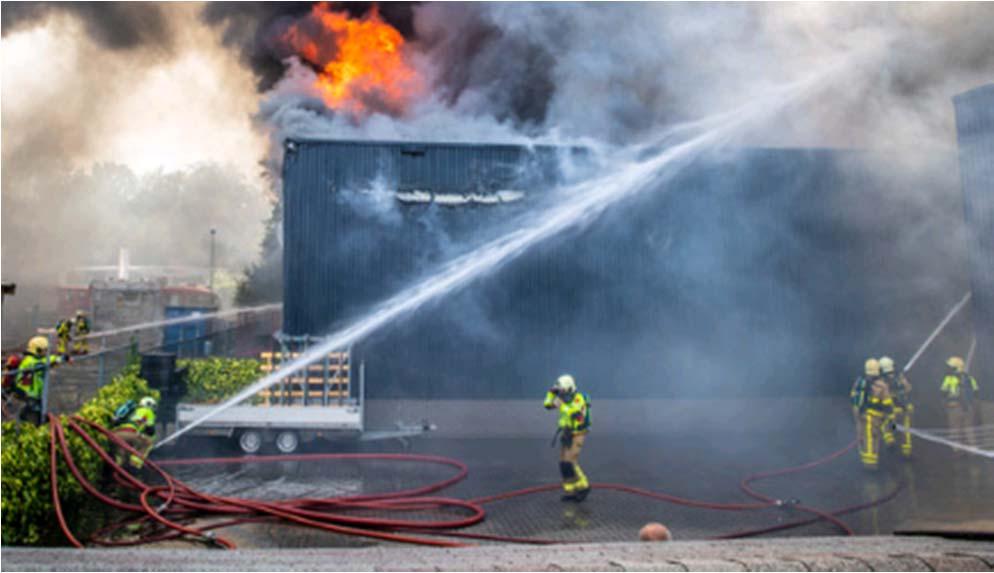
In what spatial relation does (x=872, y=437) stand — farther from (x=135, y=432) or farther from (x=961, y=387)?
(x=135, y=432)

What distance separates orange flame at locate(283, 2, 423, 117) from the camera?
3275 cm

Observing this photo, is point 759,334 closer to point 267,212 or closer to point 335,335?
point 335,335

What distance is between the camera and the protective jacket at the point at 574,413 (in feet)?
34.1

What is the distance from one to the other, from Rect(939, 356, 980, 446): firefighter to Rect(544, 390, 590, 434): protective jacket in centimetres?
831

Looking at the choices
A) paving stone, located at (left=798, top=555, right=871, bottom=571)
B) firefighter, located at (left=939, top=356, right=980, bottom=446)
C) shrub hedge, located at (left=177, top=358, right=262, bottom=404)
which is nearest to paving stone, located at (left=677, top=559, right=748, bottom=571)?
paving stone, located at (left=798, top=555, right=871, bottom=571)

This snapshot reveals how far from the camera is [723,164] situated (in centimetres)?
1688

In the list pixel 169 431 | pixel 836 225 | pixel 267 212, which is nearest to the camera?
pixel 169 431

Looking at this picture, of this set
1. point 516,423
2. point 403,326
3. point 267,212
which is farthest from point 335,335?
point 267,212

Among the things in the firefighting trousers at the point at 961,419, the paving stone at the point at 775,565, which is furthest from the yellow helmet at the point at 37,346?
the firefighting trousers at the point at 961,419

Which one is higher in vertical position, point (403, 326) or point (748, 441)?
point (403, 326)

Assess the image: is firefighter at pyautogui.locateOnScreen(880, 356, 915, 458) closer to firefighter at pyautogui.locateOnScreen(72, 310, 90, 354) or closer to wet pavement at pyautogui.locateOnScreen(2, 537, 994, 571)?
wet pavement at pyautogui.locateOnScreen(2, 537, 994, 571)

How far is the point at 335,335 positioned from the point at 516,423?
4.47 m

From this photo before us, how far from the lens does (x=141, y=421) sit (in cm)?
1042

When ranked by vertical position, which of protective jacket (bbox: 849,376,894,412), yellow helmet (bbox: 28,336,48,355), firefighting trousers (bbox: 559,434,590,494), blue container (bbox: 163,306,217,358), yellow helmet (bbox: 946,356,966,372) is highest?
blue container (bbox: 163,306,217,358)
